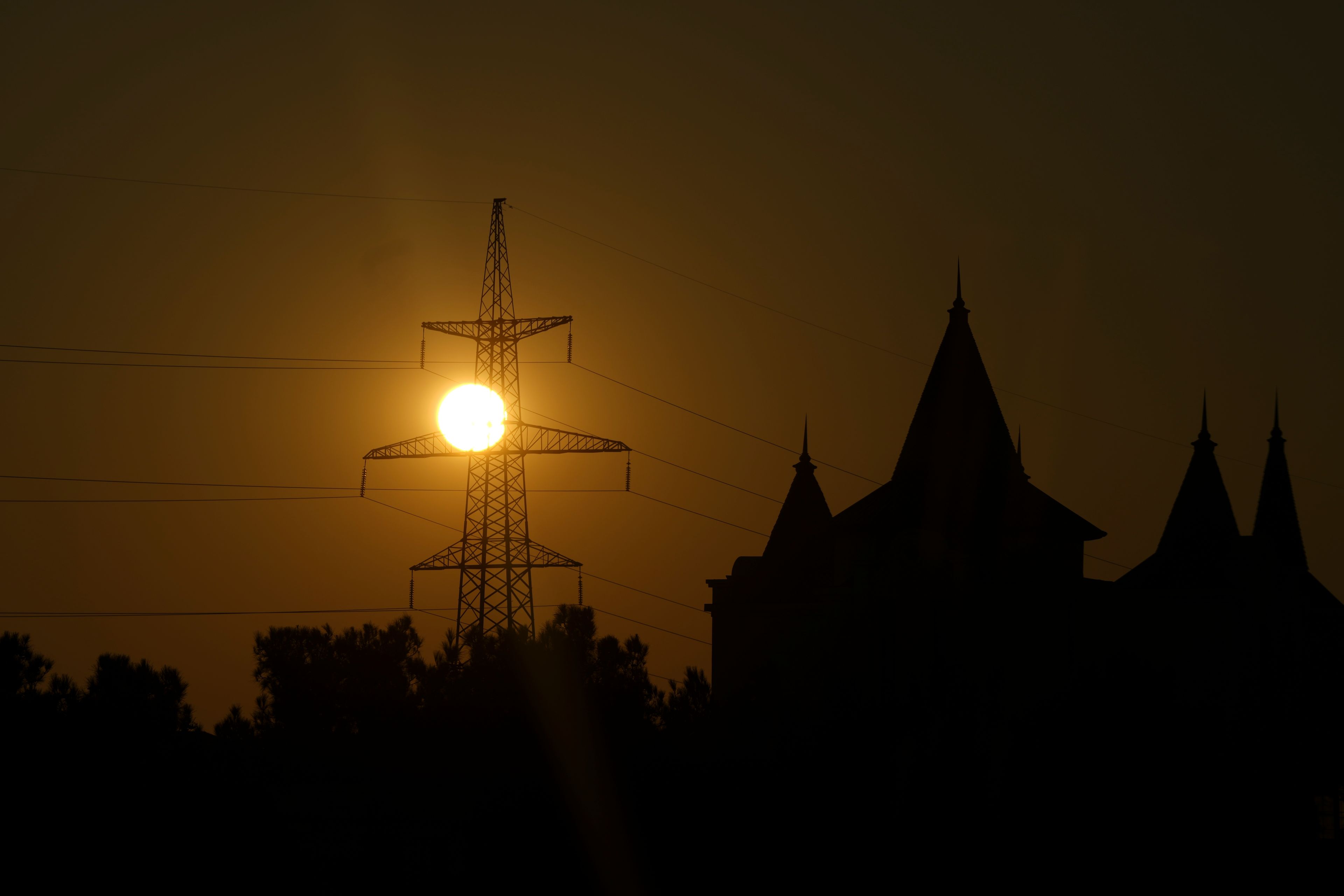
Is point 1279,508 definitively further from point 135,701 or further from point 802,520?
point 135,701

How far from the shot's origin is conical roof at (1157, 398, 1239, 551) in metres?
48.2

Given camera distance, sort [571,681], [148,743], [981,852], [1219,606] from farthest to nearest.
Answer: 1. [1219,606]
2. [571,681]
3. [148,743]
4. [981,852]

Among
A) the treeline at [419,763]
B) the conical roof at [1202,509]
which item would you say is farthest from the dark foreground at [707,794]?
the conical roof at [1202,509]

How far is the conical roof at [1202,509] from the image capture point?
4816cm

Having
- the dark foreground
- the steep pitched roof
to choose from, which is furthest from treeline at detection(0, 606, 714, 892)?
the steep pitched roof

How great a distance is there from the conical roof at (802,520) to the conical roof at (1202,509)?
33.9 feet

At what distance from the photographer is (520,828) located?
985 inches

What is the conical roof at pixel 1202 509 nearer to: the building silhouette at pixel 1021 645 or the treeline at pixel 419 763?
the building silhouette at pixel 1021 645

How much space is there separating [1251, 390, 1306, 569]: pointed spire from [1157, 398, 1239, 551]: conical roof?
0.94 metres

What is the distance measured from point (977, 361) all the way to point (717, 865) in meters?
19.5

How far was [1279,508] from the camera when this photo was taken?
49562 millimetres

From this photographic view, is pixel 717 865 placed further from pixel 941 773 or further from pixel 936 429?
pixel 936 429

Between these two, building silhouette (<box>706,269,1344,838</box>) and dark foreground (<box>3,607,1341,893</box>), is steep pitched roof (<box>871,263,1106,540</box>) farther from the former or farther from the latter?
dark foreground (<box>3,607,1341,893</box>)

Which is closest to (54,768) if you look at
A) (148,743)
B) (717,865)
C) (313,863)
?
(148,743)
